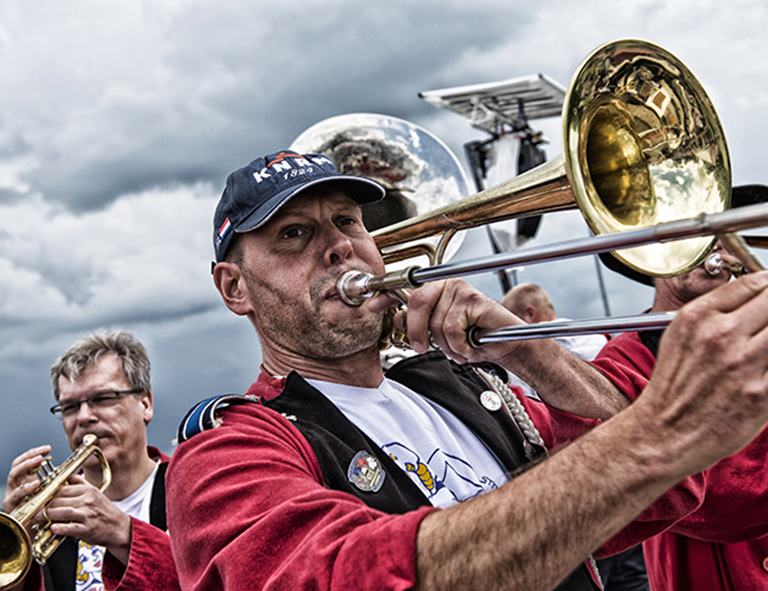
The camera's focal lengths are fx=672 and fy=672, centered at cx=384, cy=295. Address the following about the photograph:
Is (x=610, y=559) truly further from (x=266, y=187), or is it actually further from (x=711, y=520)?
(x=266, y=187)

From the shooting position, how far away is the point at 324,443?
1.64 metres

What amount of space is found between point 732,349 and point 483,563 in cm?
49

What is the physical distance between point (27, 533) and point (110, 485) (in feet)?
2.19

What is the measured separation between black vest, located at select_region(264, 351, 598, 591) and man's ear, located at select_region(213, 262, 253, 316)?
427mm

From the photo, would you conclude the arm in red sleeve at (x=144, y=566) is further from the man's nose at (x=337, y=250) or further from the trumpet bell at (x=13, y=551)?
the man's nose at (x=337, y=250)

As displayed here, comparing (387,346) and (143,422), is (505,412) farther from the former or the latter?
(143,422)

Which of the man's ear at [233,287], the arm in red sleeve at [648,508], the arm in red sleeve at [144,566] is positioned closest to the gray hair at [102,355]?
the arm in red sleeve at [144,566]

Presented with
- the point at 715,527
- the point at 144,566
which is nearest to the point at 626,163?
the point at 715,527

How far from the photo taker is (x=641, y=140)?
1.77m

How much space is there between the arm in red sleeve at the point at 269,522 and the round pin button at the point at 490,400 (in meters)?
0.66

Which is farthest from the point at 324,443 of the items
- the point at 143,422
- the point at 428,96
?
the point at 428,96

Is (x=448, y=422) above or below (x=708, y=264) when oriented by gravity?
below

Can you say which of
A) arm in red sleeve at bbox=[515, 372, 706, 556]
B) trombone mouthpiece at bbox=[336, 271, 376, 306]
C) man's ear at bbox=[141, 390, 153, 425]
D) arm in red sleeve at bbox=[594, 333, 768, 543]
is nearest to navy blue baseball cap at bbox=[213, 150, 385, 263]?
trombone mouthpiece at bbox=[336, 271, 376, 306]

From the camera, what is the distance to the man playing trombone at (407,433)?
996 mm
